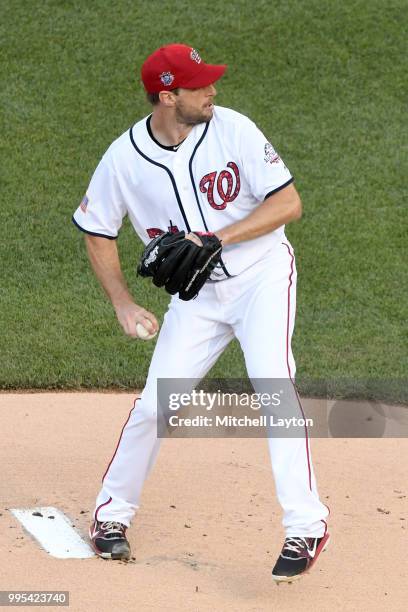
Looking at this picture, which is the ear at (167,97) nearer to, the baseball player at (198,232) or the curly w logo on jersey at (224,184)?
the baseball player at (198,232)

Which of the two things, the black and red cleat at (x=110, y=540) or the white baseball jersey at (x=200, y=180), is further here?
the black and red cleat at (x=110, y=540)

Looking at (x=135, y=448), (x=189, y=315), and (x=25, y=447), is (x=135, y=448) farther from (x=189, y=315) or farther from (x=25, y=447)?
(x=25, y=447)

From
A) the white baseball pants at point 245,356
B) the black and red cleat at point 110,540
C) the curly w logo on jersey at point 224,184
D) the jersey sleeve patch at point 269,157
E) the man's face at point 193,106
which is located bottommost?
the black and red cleat at point 110,540

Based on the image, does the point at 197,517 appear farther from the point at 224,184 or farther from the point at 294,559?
the point at 224,184

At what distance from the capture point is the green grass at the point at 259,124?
7852 millimetres

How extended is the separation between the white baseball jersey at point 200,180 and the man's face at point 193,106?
0.19ft

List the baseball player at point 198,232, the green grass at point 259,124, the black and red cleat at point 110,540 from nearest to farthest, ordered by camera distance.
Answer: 1. the baseball player at point 198,232
2. the black and red cleat at point 110,540
3. the green grass at point 259,124

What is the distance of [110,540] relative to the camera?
5.00 metres

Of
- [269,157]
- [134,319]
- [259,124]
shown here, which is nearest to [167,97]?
[269,157]

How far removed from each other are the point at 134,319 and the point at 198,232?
0.45m

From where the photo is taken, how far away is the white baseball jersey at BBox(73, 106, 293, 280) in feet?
15.9

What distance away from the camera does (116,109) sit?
11.2 metres

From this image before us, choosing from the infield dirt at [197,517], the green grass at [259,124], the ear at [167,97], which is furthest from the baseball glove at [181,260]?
the green grass at [259,124]

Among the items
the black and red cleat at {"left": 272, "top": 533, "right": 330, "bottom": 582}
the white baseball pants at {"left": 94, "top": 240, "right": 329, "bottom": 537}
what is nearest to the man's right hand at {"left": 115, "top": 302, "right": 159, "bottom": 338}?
the white baseball pants at {"left": 94, "top": 240, "right": 329, "bottom": 537}
